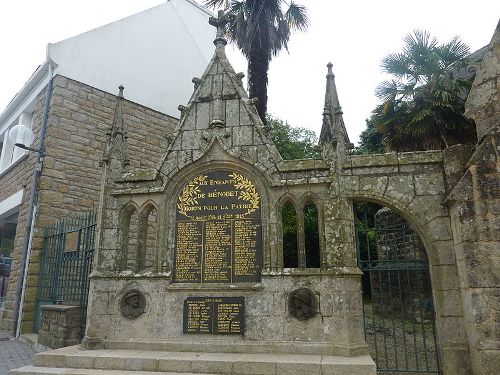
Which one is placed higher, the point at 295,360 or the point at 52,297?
the point at 52,297

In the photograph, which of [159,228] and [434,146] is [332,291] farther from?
[434,146]

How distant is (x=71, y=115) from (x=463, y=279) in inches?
408

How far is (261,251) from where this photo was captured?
20.3 feet

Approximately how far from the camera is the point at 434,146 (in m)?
11.1

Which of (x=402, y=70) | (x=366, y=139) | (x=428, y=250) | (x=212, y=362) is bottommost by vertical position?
(x=212, y=362)

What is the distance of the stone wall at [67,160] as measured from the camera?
10.1 metres

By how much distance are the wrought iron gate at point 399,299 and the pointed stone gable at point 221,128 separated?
76.7 inches

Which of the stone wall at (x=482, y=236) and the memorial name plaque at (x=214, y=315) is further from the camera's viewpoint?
the memorial name plaque at (x=214, y=315)

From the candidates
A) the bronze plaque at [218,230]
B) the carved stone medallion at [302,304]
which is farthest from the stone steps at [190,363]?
the bronze plaque at [218,230]

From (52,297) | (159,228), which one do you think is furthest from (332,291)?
(52,297)

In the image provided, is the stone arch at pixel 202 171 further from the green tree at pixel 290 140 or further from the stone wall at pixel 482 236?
the green tree at pixel 290 140

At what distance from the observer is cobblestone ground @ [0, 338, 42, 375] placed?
7.08 m

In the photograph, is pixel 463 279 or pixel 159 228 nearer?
pixel 463 279

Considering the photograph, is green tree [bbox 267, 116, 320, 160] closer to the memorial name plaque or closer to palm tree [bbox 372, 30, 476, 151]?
palm tree [bbox 372, 30, 476, 151]
